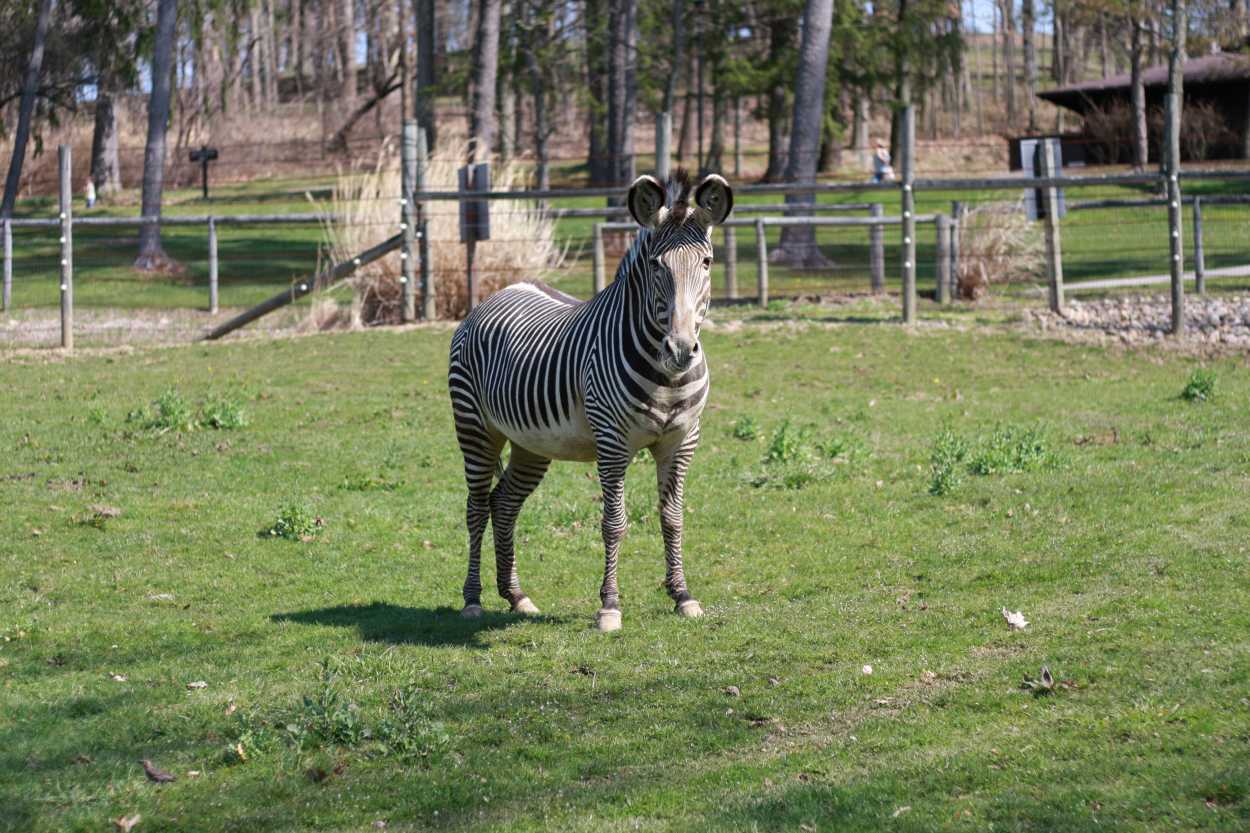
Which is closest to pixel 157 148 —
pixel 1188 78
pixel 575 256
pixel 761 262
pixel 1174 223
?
pixel 575 256

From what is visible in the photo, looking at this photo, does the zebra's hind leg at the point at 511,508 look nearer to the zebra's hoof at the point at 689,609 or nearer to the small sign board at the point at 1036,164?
the zebra's hoof at the point at 689,609

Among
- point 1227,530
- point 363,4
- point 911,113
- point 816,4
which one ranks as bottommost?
point 1227,530

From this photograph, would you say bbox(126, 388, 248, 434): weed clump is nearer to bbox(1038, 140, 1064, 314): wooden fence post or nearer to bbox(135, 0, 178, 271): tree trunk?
bbox(1038, 140, 1064, 314): wooden fence post

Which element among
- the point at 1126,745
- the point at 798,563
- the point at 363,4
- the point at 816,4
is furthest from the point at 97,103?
the point at 1126,745

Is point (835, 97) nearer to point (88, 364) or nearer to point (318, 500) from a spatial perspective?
point (88, 364)

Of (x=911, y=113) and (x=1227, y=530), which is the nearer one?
(x=1227, y=530)

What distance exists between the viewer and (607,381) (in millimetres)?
7262

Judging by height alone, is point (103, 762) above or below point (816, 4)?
below

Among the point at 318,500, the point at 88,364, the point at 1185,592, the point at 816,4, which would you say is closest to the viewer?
the point at 1185,592

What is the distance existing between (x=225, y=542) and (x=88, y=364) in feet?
30.1

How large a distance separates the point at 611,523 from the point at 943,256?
14545mm

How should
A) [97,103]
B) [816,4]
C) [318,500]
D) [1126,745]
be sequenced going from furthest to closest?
[97,103] → [816,4] → [318,500] → [1126,745]

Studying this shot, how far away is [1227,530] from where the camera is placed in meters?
8.12

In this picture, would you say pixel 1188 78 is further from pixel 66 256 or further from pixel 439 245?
pixel 66 256
